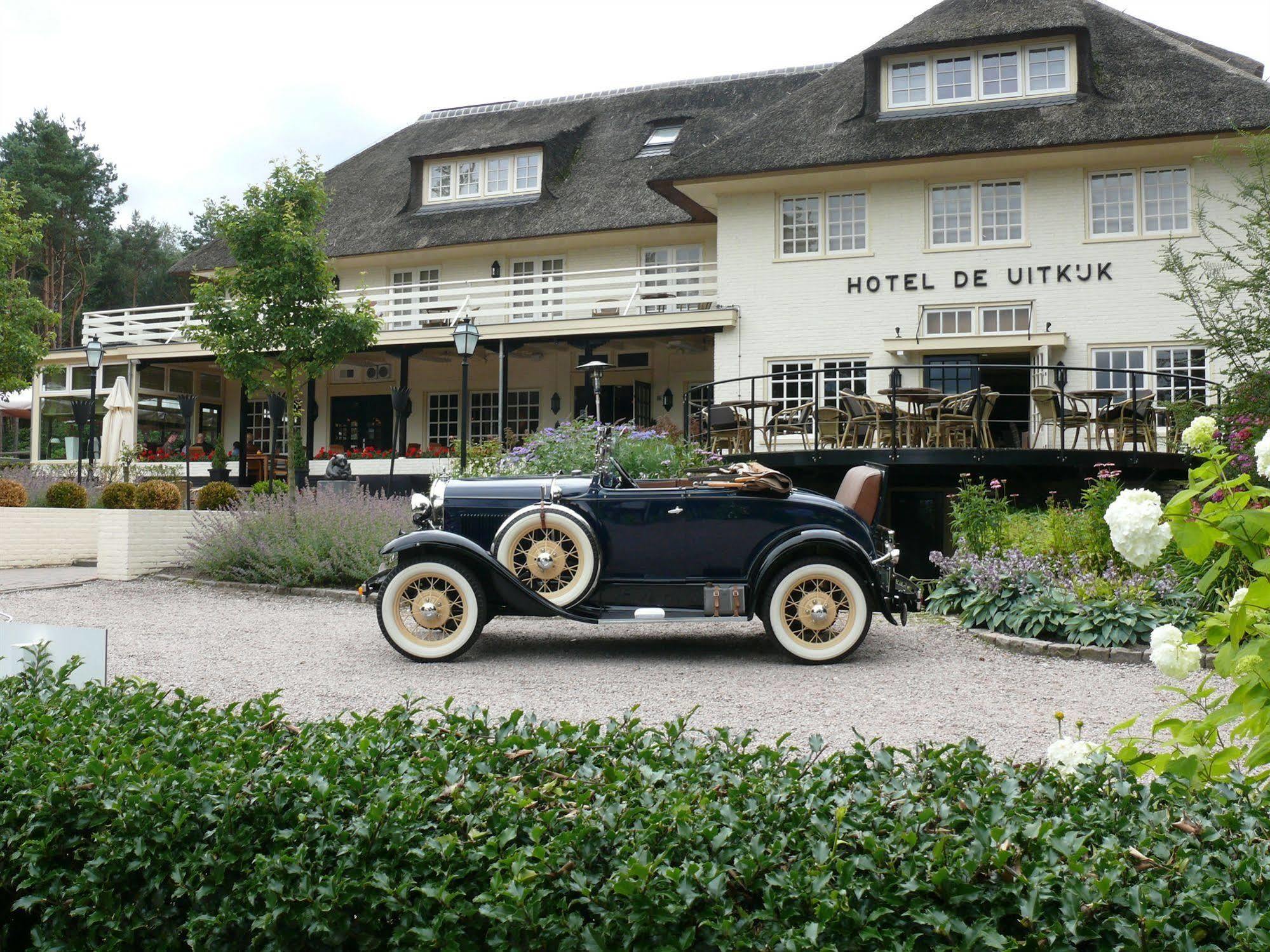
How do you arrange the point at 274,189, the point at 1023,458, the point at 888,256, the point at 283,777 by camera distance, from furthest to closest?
1. the point at 888,256
2. the point at 274,189
3. the point at 1023,458
4. the point at 283,777

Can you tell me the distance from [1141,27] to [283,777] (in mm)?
22828

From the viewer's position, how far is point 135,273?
52375 mm

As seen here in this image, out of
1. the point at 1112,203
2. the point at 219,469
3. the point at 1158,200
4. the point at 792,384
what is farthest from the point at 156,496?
the point at 1158,200

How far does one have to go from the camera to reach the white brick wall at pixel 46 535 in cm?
1631

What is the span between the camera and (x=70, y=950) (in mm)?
2578

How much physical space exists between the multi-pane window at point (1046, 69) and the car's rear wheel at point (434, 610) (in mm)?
16360

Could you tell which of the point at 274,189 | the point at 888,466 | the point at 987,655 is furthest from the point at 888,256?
the point at 987,655

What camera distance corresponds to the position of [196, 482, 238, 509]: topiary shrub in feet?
56.5

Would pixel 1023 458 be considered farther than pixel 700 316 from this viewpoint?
No

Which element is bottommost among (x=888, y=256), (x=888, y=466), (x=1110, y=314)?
(x=888, y=466)

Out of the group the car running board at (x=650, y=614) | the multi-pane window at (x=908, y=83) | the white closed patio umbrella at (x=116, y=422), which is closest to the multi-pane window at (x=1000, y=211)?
the multi-pane window at (x=908, y=83)

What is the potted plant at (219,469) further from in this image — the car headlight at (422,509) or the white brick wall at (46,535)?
the car headlight at (422,509)

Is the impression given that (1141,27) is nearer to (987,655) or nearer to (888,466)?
(888,466)

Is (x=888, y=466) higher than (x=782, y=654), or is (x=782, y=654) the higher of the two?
(x=888, y=466)
